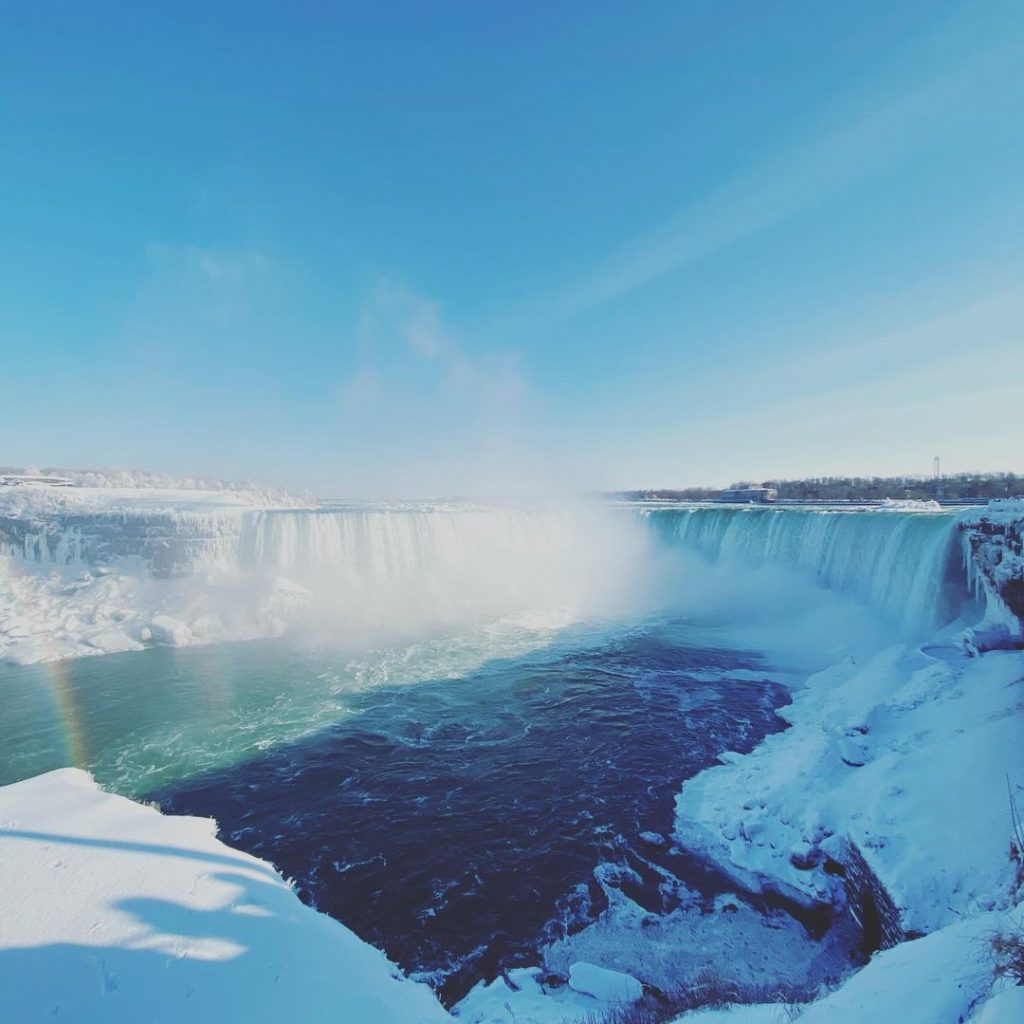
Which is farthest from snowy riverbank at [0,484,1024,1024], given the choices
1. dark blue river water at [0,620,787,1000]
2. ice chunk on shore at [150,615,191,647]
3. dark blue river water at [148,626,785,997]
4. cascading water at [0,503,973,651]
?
ice chunk on shore at [150,615,191,647]

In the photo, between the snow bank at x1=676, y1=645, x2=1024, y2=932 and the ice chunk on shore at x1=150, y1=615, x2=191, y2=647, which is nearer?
the snow bank at x1=676, y1=645, x2=1024, y2=932

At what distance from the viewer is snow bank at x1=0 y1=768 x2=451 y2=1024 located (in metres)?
3.28

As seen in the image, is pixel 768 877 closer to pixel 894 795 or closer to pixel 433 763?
pixel 894 795

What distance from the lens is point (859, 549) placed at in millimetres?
18625

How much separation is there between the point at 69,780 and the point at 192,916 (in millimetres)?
4021

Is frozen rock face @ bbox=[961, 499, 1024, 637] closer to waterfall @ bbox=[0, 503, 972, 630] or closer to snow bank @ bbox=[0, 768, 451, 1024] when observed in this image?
waterfall @ bbox=[0, 503, 972, 630]

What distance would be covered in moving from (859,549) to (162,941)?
71.3 feet

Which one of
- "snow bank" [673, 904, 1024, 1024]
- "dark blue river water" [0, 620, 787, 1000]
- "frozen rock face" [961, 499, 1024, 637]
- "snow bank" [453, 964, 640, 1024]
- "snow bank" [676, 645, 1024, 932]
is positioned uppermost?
"frozen rock face" [961, 499, 1024, 637]

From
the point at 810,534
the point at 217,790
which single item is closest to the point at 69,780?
the point at 217,790

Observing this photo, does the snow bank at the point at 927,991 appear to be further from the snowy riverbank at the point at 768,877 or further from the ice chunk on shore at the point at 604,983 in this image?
the ice chunk on shore at the point at 604,983

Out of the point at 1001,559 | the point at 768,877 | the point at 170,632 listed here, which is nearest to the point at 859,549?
the point at 1001,559

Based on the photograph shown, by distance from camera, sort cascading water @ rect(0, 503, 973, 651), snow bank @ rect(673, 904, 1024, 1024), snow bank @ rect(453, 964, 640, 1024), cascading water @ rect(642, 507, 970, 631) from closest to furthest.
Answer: snow bank @ rect(673, 904, 1024, 1024)
snow bank @ rect(453, 964, 640, 1024)
cascading water @ rect(642, 507, 970, 631)
cascading water @ rect(0, 503, 973, 651)

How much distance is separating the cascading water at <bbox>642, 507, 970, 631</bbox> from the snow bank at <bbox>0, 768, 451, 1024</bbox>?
1560cm

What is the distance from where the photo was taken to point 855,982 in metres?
3.05
